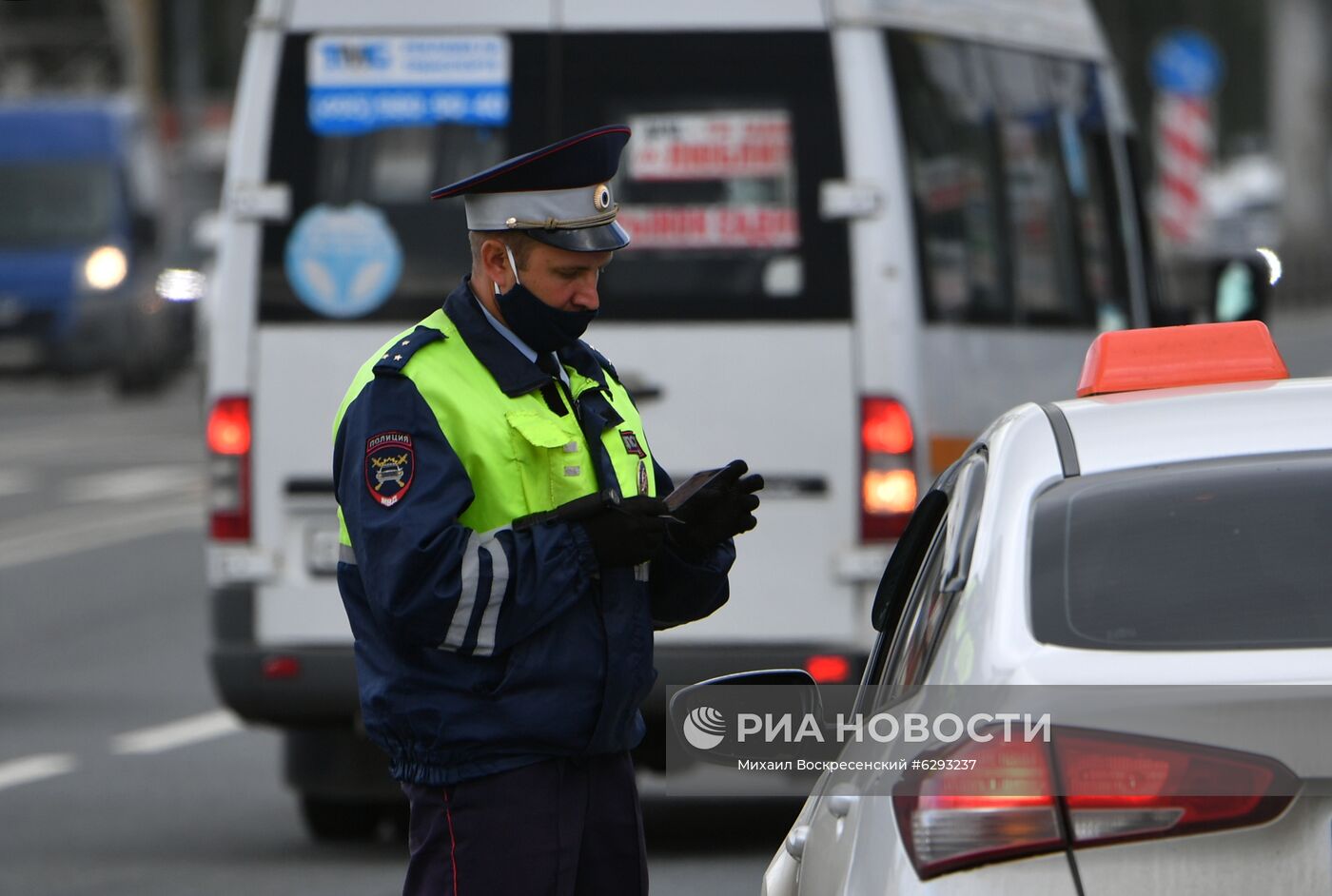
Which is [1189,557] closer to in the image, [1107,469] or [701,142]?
[1107,469]

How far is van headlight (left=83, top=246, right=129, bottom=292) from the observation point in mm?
29484

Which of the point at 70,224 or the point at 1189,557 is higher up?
the point at 1189,557

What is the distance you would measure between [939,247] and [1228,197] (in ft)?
213

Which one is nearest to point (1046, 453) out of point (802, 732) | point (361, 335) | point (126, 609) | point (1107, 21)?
point (802, 732)

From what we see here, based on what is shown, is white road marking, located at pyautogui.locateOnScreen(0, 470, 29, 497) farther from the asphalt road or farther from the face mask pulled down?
the face mask pulled down

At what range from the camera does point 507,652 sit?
3.79 meters

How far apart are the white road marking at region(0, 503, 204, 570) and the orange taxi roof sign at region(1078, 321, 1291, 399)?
1315 centimetres

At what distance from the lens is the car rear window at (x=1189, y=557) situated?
3.01 m

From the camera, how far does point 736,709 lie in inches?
153

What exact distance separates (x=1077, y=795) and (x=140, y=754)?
301 inches

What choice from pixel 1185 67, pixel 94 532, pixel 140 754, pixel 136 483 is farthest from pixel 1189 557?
pixel 1185 67

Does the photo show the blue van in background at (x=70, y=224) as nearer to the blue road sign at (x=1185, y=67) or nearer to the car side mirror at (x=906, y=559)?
the blue road sign at (x=1185, y=67)

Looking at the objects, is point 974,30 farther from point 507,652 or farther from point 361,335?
point 507,652

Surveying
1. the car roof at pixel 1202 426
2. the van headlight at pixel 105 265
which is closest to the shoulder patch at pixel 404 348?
the car roof at pixel 1202 426
